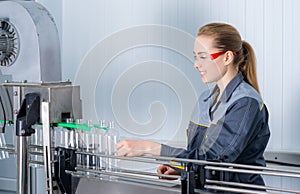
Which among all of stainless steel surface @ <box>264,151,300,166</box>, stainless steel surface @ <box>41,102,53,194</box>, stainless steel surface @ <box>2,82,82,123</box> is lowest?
stainless steel surface @ <box>264,151,300,166</box>

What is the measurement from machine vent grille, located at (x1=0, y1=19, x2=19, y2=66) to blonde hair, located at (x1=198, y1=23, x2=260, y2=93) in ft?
1.71

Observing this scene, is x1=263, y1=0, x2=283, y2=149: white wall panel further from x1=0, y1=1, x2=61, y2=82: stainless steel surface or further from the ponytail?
x1=0, y1=1, x2=61, y2=82: stainless steel surface

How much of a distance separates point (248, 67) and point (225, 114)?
0.56 ft

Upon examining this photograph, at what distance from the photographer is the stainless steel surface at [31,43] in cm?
143

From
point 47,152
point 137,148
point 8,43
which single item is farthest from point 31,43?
point 137,148

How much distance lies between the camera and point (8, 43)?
145 cm

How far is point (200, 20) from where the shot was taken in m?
1.96

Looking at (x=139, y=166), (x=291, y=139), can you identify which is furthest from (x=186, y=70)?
(x=139, y=166)

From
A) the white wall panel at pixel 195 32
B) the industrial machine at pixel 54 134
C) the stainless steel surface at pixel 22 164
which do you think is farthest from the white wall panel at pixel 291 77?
the stainless steel surface at pixel 22 164

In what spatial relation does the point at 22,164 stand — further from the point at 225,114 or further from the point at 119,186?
the point at 225,114

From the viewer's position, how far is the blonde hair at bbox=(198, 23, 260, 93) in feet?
4.55

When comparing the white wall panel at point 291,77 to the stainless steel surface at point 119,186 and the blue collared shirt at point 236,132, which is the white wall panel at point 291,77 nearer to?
the blue collared shirt at point 236,132

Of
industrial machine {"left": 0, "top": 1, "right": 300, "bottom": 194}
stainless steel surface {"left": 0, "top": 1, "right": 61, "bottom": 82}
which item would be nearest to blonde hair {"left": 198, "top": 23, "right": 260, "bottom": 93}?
industrial machine {"left": 0, "top": 1, "right": 300, "bottom": 194}

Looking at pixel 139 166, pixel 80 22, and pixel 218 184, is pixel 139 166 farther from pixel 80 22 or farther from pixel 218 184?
pixel 80 22
